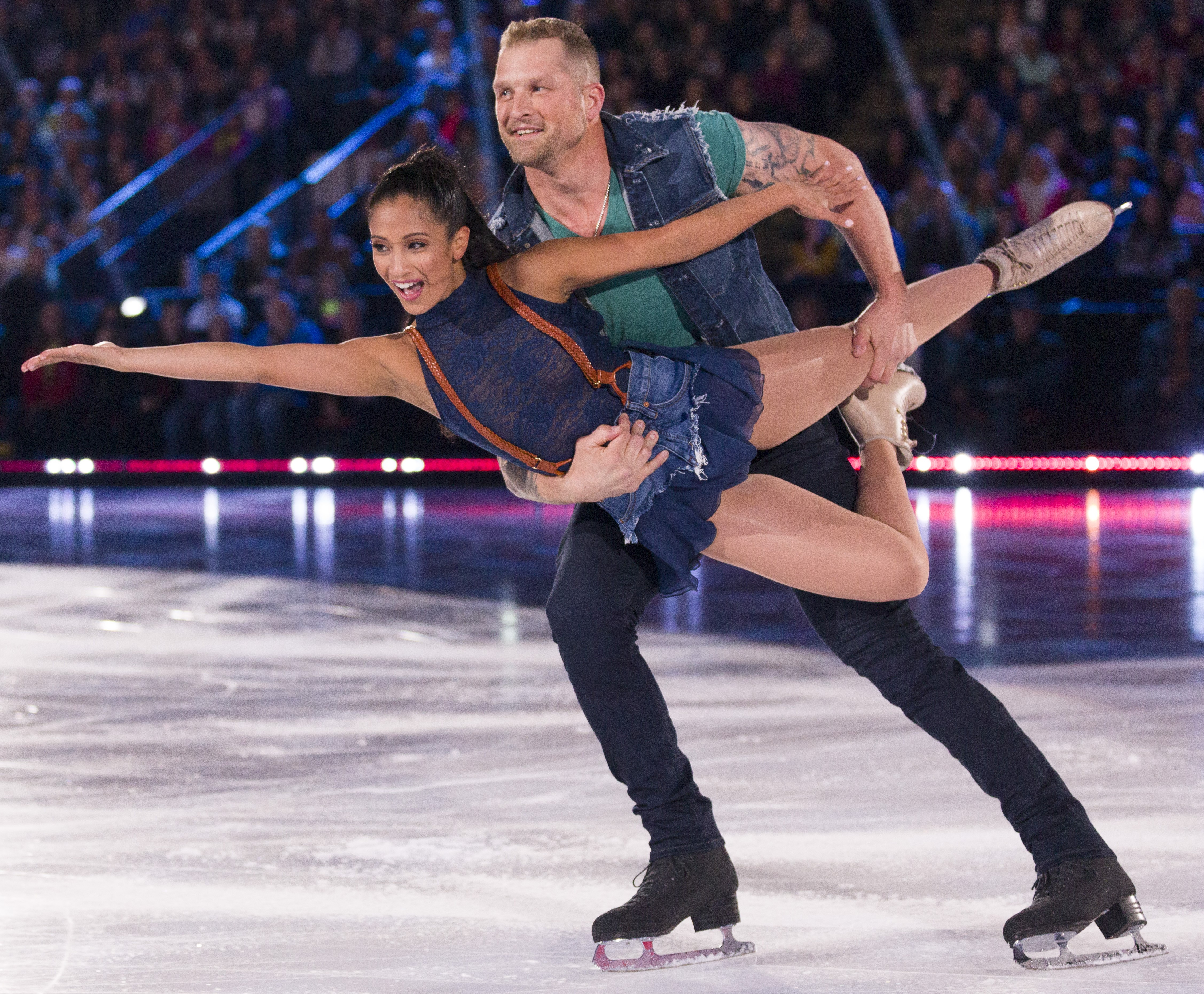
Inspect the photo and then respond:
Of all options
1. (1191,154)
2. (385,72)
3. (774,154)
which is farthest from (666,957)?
(385,72)

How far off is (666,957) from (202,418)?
8.94 metres

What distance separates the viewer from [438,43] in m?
12.4

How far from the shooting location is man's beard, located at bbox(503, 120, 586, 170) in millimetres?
2621

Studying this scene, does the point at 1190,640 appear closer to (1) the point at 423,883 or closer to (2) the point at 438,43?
(1) the point at 423,883

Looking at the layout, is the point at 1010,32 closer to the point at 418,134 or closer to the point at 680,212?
the point at 418,134

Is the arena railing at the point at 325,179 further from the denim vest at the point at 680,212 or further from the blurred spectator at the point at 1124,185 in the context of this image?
the denim vest at the point at 680,212

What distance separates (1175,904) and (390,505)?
23.1 ft

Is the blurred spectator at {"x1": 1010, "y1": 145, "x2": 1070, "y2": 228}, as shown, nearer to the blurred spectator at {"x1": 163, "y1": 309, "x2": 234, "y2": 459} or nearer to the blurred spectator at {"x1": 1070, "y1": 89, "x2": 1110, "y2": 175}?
→ the blurred spectator at {"x1": 1070, "y1": 89, "x2": 1110, "y2": 175}

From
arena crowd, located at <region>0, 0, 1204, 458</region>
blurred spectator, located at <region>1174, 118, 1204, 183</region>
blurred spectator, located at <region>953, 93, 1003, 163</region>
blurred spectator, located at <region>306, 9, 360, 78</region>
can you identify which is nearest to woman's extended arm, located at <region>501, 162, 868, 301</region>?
arena crowd, located at <region>0, 0, 1204, 458</region>

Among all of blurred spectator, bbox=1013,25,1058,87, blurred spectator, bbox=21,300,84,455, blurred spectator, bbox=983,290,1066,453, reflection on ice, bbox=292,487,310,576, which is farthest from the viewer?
blurred spectator, bbox=21,300,84,455

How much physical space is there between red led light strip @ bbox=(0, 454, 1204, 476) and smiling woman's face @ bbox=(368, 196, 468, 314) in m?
6.55

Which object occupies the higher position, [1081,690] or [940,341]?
[940,341]

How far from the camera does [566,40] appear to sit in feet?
8.71

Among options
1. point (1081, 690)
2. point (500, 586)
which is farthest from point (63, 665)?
point (1081, 690)
